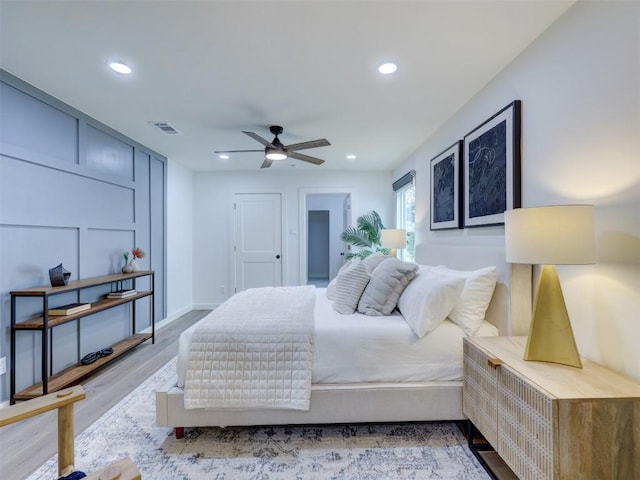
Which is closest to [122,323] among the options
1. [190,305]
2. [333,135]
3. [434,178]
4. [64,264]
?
[64,264]

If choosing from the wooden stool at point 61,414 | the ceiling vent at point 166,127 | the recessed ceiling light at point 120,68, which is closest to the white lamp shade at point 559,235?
the wooden stool at point 61,414

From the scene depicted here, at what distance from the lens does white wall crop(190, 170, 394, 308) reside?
525 centimetres

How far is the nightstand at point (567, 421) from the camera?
3.54 ft

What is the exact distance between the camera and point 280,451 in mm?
1758

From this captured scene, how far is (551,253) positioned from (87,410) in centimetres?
307

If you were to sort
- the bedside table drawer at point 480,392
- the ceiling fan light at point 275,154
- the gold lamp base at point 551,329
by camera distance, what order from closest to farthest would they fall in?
the gold lamp base at point 551,329 → the bedside table drawer at point 480,392 → the ceiling fan light at point 275,154

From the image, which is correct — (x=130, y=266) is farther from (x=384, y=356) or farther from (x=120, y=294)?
(x=384, y=356)

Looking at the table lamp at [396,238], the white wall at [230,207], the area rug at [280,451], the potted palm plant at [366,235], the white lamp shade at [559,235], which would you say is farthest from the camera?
the white wall at [230,207]

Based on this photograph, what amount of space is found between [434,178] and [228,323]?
8.65 ft

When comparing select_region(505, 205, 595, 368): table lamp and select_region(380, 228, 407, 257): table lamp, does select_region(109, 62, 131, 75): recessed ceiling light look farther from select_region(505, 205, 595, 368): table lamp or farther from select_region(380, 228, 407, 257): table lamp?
select_region(380, 228, 407, 257): table lamp

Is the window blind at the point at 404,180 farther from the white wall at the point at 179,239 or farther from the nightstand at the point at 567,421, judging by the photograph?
the white wall at the point at 179,239

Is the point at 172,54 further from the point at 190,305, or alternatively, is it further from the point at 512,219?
the point at 190,305

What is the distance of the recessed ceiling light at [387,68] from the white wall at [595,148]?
0.80 m

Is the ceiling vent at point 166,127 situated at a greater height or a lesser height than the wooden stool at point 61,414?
greater
